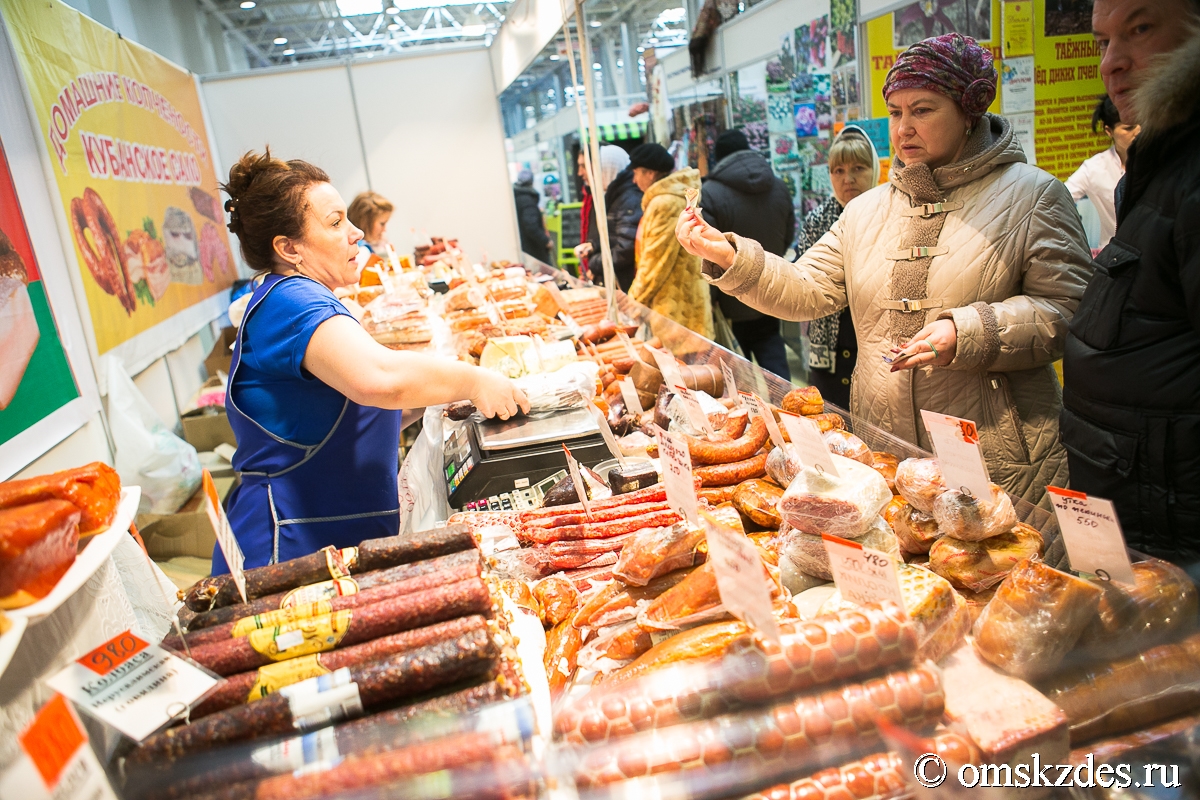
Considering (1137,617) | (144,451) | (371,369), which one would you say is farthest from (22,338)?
(1137,617)

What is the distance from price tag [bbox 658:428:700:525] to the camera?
1468 mm

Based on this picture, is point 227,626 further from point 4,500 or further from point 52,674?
point 4,500

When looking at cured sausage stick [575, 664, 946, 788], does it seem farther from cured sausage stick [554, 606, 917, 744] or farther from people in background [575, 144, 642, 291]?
people in background [575, 144, 642, 291]

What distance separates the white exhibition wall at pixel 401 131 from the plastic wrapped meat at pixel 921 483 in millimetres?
8870

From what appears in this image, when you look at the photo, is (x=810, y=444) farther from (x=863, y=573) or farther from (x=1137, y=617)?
(x=1137, y=617)

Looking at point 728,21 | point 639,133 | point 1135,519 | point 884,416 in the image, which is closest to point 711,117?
point 728,21

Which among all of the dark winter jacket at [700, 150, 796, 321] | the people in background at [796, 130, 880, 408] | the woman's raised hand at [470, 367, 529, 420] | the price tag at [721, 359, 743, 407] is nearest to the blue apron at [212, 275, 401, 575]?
the woman's raised hand at [470, 367, 529, 420]

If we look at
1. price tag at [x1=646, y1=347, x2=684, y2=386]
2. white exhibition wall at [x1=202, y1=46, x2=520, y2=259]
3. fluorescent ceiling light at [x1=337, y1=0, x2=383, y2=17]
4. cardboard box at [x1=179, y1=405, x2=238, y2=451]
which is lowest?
cardboard box at [x1=179, y1=405, x2=238, y2=451]

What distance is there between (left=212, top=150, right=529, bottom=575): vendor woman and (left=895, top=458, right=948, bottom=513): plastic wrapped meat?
1.14 meters

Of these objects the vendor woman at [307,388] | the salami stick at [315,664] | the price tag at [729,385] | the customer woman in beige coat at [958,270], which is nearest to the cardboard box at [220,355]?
the vendor woman at [307,388]

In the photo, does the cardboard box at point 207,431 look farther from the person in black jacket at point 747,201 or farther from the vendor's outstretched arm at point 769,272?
the vendor's outstretched arm at point 769,272

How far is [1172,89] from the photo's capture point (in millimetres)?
1518

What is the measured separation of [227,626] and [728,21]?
664 centimetres

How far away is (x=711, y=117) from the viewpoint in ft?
23.8
